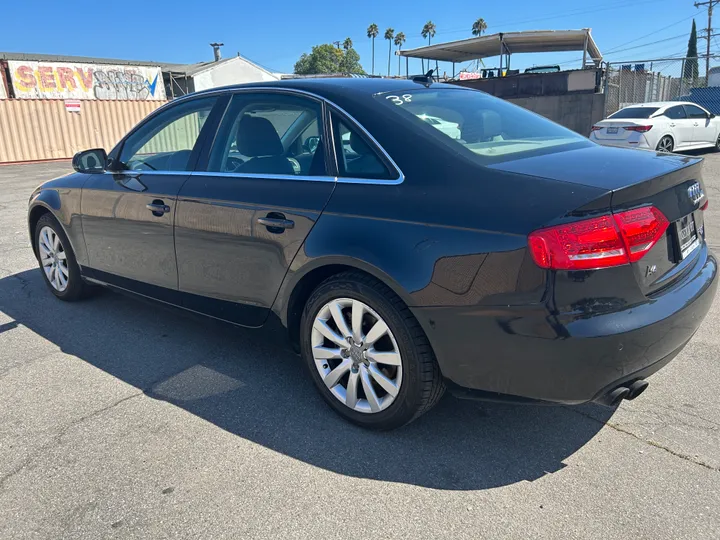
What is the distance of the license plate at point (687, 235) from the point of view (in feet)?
8.52

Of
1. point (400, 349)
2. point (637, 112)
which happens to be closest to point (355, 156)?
point (400, 349)

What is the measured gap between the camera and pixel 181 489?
250 cm

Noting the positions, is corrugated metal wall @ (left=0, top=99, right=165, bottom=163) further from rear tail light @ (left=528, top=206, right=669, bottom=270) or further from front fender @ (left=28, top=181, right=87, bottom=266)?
rear tail light @ (left=528, top=206, right=669, bottom=270)

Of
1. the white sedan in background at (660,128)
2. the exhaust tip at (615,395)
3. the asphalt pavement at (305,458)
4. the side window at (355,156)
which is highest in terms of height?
the side window at (355,156)

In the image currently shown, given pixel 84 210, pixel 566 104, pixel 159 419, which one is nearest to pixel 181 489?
pixel 159 419

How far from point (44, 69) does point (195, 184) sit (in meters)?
25.8

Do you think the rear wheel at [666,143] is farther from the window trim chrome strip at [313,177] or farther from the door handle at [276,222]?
the door handle at [276,222]

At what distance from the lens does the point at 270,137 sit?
3.44 m

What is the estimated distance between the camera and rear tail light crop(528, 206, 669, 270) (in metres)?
2.18

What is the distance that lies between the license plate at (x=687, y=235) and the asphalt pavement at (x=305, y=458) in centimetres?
87

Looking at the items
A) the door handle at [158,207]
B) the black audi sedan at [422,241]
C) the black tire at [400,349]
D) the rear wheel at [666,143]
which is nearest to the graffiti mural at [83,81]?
the rear wheel at [666,143]

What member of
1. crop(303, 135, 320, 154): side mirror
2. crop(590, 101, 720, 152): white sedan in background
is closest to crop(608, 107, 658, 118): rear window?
crop(590, 101, 720, 152): white sedan in background

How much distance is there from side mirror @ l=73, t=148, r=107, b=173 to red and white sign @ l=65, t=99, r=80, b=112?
20386 mm

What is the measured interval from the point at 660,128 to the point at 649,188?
13076 mm
